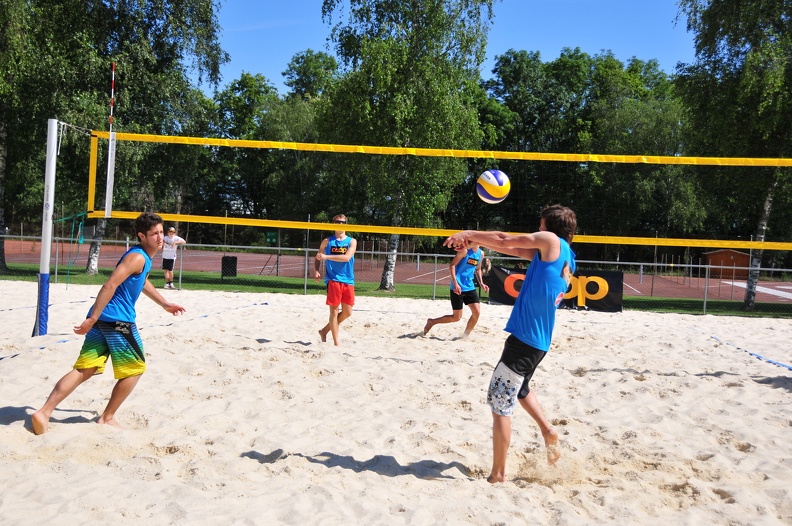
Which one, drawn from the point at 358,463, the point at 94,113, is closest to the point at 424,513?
the point at 358,463

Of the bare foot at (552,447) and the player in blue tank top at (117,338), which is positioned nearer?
the bare foot at (552,447)

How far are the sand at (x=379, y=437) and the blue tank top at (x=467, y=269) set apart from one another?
35.5 inches

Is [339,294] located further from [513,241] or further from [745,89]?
[745,89]

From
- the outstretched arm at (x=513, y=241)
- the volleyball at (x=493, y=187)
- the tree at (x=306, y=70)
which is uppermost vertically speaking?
the tree at (x=306, y=70)

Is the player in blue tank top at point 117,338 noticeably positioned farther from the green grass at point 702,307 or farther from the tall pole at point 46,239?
the green grass at point 702,307

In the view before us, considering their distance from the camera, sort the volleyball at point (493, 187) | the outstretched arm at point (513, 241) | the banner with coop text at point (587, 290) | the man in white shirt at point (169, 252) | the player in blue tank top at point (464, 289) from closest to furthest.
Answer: the outstretched arm at point (513, 241)
the volleyball at point (493, 187)
the player in blue tank top at point (464, 289)
the banner with coop text at point (587, 290)
the man in white shirt at point (169, 252)

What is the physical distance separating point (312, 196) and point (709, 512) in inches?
1304

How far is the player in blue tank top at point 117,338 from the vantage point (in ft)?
12.7

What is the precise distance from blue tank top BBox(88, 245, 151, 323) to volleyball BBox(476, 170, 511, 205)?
326 cm

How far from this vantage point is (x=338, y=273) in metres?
7.04

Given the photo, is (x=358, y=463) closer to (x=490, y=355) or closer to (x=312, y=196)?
(x=490, y=355)

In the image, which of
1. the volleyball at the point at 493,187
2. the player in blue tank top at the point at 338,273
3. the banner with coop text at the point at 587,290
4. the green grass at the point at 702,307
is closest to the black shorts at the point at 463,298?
the player in blue tank top at the point at 338,273

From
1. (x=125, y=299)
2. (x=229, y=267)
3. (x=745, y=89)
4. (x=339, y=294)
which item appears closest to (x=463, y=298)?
(x=339, y=294)

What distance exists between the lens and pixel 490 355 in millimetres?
6781
